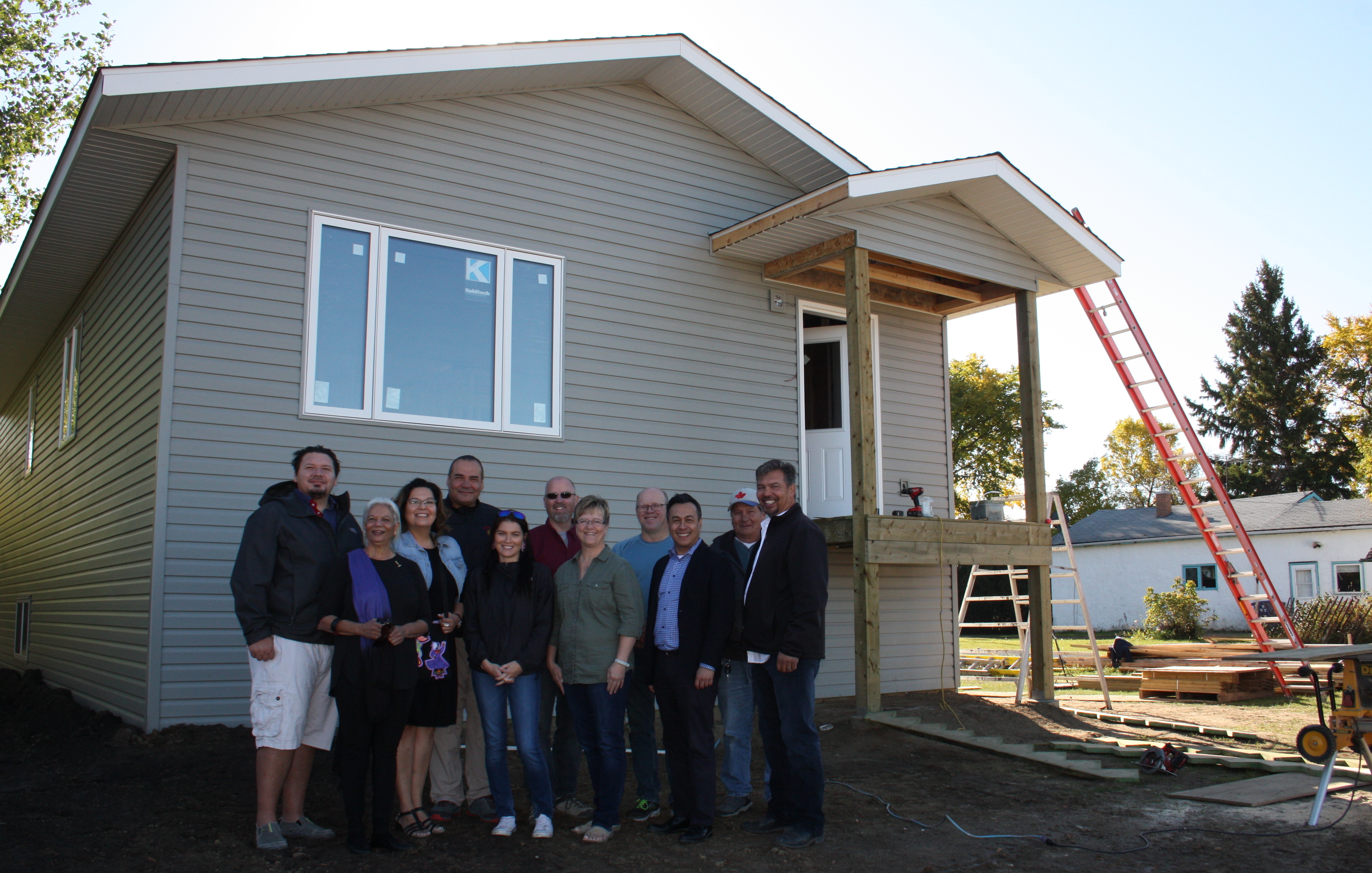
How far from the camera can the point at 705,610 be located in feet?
15.8

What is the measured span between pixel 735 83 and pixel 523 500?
13.5 ft

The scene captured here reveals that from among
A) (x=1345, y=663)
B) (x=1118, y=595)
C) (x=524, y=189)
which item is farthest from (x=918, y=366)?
(x=1118, y=595)

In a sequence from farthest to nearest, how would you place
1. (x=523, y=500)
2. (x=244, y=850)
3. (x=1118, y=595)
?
1. (x=1118, y=595)
2. (x=523, y=500)
3. (x=244, y=850)

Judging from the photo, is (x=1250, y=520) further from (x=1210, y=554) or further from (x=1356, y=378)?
(x=1356, y=378)

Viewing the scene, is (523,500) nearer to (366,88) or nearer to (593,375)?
(593,375)

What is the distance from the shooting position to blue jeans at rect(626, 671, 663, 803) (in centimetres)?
511

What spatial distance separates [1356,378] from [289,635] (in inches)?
1813

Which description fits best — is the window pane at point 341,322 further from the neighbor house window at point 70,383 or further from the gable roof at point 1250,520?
the gable roof at point 1250,520

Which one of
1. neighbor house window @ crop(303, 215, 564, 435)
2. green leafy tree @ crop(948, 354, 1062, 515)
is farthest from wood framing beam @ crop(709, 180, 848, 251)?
green leafy tree @ crop(948, 354, 1062, 515)

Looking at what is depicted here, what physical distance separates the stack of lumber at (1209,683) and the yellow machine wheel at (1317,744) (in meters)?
6.42

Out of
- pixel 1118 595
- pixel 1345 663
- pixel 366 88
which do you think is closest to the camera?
pixel 1345 663

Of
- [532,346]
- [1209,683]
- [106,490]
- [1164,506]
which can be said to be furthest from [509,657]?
[1164,506]

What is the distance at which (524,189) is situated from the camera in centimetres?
824

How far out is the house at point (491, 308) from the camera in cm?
681
